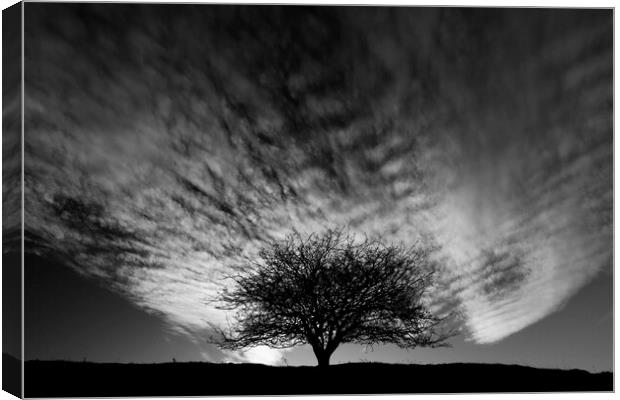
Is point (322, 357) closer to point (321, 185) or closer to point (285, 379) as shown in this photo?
point (285, 379)

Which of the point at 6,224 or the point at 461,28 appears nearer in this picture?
the point at 6,224

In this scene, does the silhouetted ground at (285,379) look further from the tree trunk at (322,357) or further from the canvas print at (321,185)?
the tree trunk at (322,357)

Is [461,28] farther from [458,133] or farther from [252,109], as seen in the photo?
[252,109]

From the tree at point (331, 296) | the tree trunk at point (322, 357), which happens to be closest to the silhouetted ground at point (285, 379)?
the tree trunk at point (322, 357)

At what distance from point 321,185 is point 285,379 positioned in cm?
290

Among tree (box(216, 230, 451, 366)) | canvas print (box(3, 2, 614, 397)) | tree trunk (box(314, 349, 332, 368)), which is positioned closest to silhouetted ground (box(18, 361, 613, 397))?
canvas print (box(3, 2, 614, 397))

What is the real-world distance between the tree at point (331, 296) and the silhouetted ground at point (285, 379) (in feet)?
1.81

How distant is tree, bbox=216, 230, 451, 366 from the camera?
38.9 feet

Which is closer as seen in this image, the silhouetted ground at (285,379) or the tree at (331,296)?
the silhouetted ground at (285,379)

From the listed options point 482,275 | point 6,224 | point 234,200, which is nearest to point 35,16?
point 6,224

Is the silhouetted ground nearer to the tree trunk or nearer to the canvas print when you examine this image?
the canvas print

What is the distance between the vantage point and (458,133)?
11.8m

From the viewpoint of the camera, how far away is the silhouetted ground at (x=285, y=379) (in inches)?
412

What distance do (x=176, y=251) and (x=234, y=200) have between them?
1.14m
